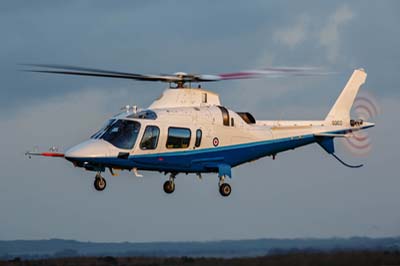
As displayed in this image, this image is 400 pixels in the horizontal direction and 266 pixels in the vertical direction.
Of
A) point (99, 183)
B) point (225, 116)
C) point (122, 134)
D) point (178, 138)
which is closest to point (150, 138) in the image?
point (122, 134)

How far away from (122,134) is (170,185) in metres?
3.38

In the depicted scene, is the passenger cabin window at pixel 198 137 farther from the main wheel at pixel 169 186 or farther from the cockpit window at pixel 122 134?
the cockpit window at pixel 122 134

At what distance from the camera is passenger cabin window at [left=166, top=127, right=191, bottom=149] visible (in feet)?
130

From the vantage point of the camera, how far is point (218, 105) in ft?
136

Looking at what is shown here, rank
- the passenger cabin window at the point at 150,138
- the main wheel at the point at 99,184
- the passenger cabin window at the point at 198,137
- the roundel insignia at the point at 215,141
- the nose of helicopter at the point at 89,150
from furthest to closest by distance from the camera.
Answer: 1. the roundel insignia at the point at 215,141
2. the passenger cabin window at the point at 198,137
3. the passenger cabin window at the point at 150,138
4. the main wheel at the point at 99,184
5. the nose of helicopter at the point at 89,150

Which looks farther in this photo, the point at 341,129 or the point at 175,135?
the point at 341,129

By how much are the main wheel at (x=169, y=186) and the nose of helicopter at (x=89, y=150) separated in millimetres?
3664

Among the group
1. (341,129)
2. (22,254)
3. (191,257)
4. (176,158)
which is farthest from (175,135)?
(22,254)

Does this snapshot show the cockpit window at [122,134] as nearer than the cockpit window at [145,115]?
Yes

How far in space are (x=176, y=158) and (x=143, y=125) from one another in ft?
5.39

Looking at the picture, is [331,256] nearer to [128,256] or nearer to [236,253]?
[236,253]

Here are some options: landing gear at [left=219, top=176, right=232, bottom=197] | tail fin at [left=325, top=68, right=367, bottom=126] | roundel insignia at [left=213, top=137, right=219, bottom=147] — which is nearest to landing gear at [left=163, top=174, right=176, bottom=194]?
landing gear at [left=219, top=176, right=232, bottom=197]

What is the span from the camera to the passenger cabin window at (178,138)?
3950cm

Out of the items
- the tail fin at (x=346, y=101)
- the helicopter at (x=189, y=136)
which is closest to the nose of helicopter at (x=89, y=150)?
the helicopter at (x=189, y=136)
